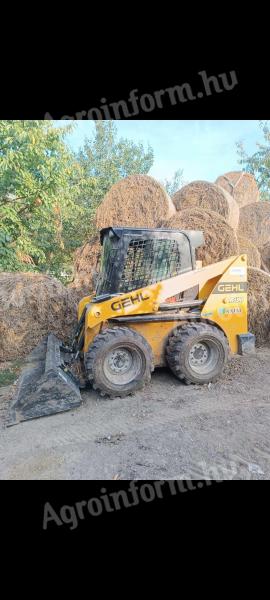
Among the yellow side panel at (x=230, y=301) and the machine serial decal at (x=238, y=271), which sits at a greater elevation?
the machine serial decal at (x=238, y=271)

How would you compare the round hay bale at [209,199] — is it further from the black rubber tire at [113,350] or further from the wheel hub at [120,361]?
the wheel hub at [120,361]

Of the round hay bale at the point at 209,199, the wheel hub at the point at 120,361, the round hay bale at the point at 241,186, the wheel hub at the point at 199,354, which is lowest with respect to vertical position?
the wheel hub at the point at 199,354

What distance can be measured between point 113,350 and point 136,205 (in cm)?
370

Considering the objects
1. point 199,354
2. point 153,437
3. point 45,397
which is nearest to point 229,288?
point 199,354

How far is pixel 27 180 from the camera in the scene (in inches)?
213

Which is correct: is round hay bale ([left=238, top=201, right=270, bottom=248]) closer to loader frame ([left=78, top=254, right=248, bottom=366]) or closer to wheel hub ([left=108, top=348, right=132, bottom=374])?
loader frame ([left=78, top=254, right=248, bottom=366])

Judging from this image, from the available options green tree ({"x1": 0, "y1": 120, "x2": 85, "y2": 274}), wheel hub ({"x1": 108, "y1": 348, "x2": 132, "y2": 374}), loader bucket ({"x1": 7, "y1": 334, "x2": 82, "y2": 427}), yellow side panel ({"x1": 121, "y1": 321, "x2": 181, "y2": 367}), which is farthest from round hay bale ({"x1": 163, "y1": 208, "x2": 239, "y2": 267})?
loader bucket ({"x1": 7, "y1": 334, "x2": 82, "y2": 427})

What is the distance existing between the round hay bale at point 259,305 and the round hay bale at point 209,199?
135cm

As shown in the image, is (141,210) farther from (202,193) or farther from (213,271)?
(213,271)

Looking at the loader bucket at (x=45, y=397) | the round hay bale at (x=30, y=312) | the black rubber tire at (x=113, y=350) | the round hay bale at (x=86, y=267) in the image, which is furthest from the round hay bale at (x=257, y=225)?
the loader bucket at (x=45, y=397)

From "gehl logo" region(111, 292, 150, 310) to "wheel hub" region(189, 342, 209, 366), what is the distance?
963 millimetres

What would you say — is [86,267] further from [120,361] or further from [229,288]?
[229,288]

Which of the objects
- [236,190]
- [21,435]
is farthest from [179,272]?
[236,190]

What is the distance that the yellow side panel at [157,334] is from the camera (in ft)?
14.9
